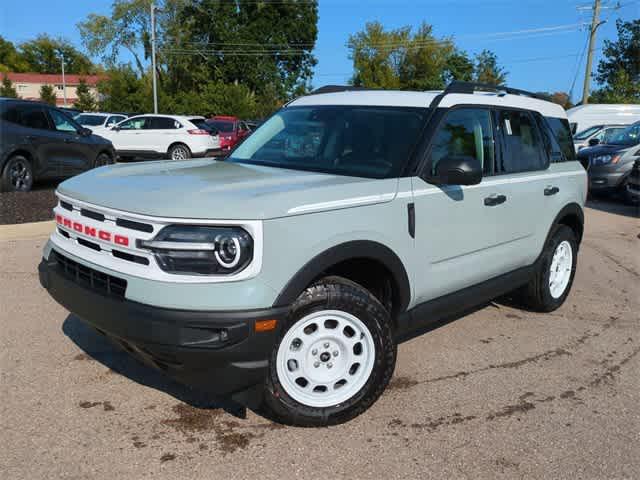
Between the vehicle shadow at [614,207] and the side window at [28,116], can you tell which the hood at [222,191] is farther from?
the vehicle shadow at [614,207]

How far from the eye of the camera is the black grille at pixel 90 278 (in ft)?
9.68

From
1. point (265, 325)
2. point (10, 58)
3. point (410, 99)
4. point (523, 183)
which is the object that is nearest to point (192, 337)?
point (265, 325)

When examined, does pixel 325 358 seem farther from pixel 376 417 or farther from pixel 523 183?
pixel 523 183

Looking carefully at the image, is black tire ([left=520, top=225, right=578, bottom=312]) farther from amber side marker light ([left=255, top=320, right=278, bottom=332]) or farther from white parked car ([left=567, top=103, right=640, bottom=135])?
white parked car ([left=567, top=103, right=640, bottom=135])

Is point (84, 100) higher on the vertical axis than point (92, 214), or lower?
higher

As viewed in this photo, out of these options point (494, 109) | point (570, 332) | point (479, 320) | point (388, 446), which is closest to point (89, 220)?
point (388, 446)

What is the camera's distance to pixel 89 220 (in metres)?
3.21

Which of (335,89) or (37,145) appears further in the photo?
(37,145)

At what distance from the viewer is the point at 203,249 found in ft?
9.04

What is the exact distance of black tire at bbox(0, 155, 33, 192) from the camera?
32.0ft

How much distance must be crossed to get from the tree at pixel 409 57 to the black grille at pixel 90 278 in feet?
165

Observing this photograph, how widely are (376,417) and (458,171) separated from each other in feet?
5.01

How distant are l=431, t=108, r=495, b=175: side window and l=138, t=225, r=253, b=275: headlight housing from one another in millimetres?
1519

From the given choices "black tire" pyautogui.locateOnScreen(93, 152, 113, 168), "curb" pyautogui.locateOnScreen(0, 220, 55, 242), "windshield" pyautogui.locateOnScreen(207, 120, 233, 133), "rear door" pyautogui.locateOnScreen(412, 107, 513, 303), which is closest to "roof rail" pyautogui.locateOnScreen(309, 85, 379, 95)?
"rear door" pyautogui.locateOnScreen(412, 107, 513, 303)
